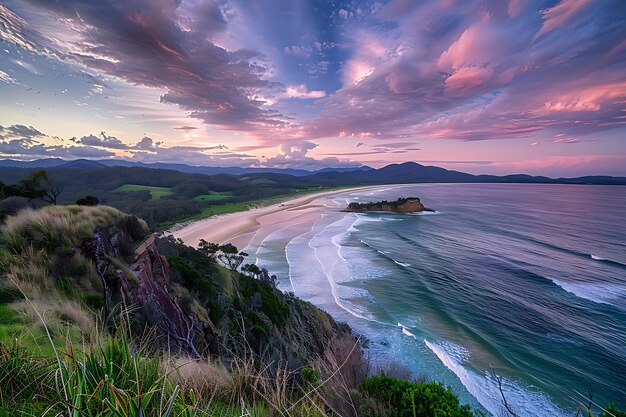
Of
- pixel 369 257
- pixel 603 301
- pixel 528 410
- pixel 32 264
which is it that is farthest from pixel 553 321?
pixel 32 264

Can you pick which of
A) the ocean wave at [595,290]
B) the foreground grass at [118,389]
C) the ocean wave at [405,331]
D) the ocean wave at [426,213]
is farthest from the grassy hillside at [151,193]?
the ocean wave at [595,290]

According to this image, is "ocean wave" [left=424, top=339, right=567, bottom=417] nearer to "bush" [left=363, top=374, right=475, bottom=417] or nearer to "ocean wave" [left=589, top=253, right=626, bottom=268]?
"bush" [left=363, top=374, right=475, bottom=417]

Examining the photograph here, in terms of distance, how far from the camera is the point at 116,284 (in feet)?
20.7

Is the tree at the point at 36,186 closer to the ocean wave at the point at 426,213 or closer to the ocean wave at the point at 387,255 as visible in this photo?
the ocean wave at the point at 387,255

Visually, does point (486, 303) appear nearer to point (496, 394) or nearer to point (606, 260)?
point (496, 394)

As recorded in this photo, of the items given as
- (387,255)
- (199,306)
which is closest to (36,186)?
(199,306)

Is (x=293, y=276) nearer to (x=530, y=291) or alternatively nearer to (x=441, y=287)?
(x=441, y=287)

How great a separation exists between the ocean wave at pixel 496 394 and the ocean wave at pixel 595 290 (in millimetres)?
14413

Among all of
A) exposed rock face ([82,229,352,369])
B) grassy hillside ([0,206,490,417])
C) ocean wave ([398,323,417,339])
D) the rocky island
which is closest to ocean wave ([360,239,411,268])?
ocean wave ([398,323,417,339])

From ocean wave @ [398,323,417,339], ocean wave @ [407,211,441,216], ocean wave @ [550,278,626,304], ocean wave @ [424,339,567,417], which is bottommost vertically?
ocean wave @ [407,211,441,216]

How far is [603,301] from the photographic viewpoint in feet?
65.5

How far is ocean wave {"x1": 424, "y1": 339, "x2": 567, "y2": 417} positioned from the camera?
35.6 ft

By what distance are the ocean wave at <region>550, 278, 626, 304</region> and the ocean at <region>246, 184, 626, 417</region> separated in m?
0.09

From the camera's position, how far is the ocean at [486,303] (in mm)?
12609
